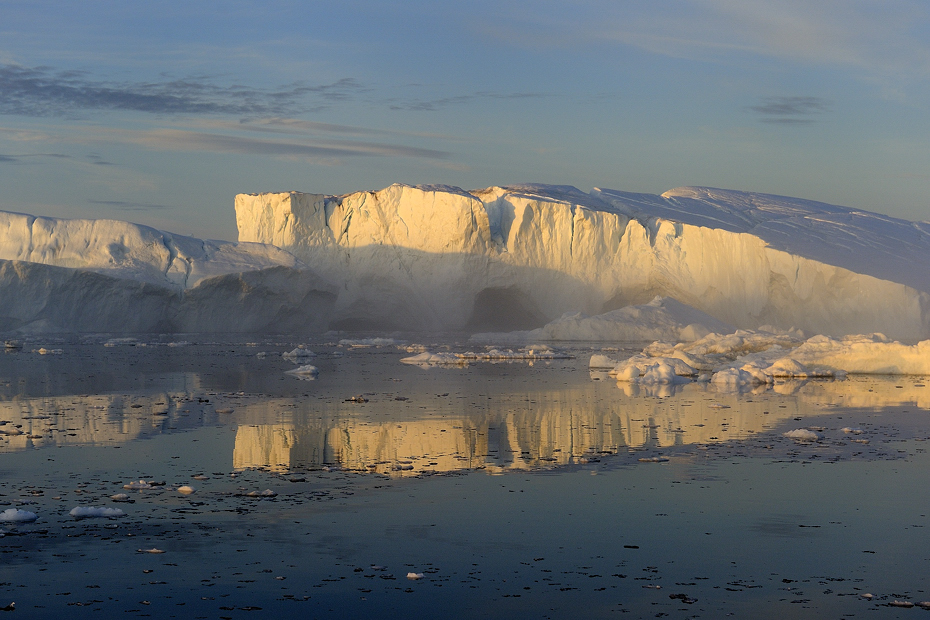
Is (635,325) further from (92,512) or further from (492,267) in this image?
(92,512)

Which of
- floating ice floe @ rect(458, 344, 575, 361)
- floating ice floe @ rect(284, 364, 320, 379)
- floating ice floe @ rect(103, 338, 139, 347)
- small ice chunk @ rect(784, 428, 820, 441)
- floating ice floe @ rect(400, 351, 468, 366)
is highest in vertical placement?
small ice chunk @ rect(784, 428, 820, 441)

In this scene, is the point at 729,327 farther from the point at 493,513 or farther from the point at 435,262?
the point at 493,513

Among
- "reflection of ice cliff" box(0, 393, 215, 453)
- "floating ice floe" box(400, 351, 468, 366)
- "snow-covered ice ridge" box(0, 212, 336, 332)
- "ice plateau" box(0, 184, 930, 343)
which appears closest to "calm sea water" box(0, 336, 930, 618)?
"reflection of ice cliff" box(0, 393, 215, 453)

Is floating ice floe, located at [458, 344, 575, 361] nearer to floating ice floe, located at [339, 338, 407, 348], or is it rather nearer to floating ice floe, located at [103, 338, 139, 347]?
floating ice floe, located at [339, 338, 407, 348]

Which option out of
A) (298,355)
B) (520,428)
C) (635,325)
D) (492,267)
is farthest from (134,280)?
(520,428)

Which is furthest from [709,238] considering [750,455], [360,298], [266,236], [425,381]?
[750,455]

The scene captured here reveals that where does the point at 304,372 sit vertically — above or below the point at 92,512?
below
